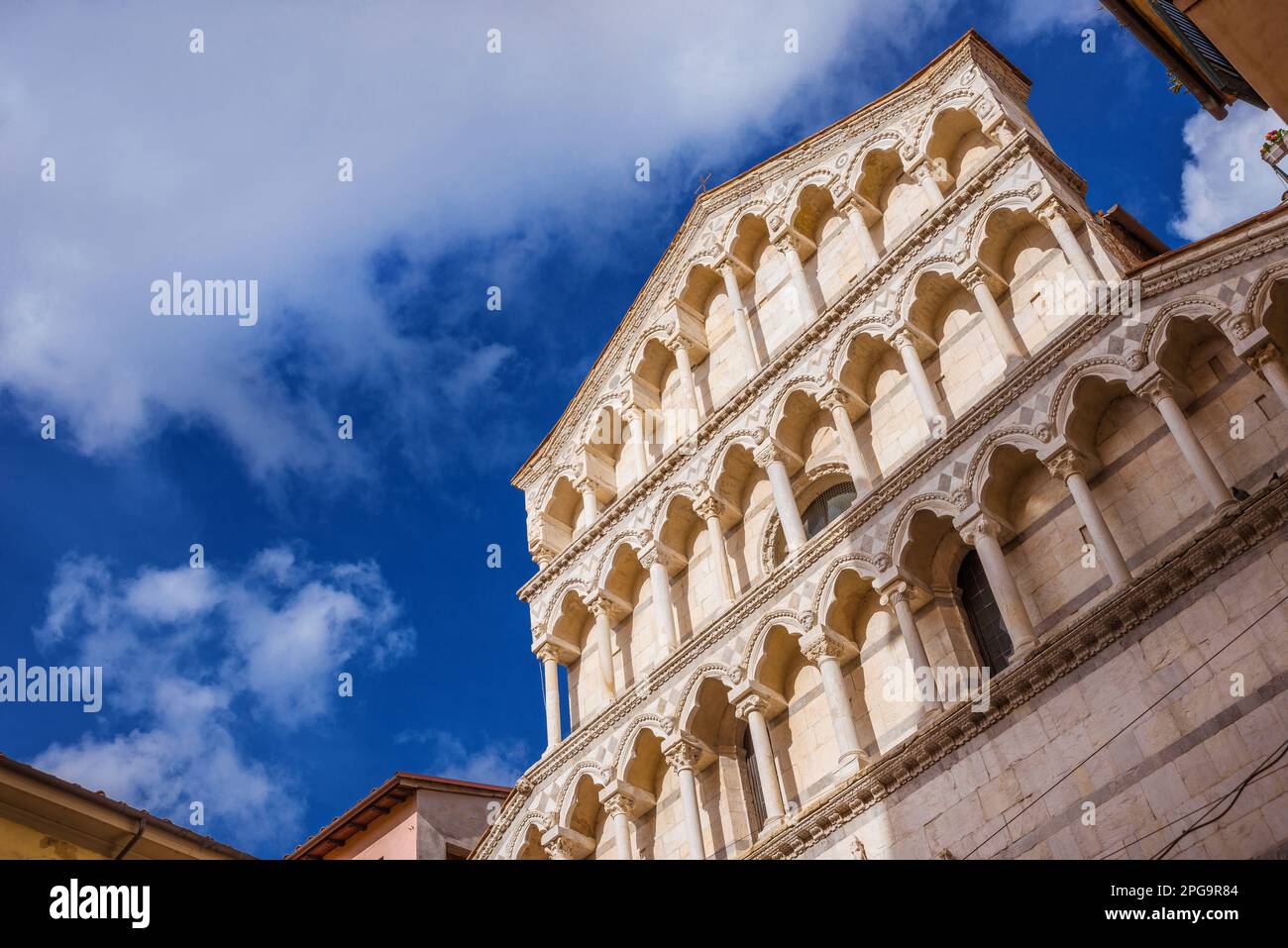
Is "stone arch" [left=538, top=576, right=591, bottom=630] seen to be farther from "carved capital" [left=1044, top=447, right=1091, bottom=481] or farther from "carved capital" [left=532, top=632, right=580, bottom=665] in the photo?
"carved capital" [left=1044, top=447, right=1091, bottom=481]

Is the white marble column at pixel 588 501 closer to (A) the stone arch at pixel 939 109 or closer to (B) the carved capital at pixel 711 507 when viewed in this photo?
(B) the carved capital at pixel 711 507

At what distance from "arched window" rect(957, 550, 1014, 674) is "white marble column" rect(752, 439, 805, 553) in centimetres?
216

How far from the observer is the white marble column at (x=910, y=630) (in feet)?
43.2

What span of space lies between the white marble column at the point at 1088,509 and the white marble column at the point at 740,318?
5.90 metres

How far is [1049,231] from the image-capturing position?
49.9 ft

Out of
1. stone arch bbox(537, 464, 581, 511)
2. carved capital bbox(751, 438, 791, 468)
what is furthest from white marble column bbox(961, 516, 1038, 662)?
stone arch bbox(537, 464, 581, 511)

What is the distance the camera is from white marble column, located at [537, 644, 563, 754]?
17.9 meters

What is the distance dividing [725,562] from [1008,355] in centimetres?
441

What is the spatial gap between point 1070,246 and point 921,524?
3464mm

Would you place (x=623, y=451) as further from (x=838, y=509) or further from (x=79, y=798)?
(x=79, y=798)

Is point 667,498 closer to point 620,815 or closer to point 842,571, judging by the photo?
point 842,571

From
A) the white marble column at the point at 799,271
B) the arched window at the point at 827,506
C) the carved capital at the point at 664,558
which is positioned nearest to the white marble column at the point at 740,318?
the white marble column at the point at 799,271

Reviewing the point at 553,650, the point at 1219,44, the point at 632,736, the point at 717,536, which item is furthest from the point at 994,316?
the point at 1219,44
